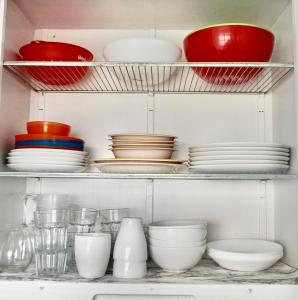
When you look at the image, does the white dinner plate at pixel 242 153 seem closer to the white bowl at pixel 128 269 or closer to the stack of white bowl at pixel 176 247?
the stack of white bowl at pixel 176 247

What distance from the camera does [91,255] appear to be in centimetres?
96

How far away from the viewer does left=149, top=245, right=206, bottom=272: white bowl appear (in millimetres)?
1001

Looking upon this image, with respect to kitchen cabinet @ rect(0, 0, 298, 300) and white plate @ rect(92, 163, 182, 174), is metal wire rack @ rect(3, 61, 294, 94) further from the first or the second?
white plate @ rect(92, 163, 182, 174)

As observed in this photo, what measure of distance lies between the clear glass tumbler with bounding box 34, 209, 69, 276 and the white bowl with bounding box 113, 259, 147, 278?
148 mm

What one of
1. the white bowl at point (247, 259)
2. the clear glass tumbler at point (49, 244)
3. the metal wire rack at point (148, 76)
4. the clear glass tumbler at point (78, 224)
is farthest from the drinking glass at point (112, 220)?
the metal wire rack at point (148, 76)

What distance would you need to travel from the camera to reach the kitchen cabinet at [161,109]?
115 cm

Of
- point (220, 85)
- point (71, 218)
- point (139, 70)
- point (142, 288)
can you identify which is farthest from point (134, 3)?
point (142, 288)

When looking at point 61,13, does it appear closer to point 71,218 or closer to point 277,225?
point 71,218

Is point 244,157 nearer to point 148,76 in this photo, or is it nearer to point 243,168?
point 243,168

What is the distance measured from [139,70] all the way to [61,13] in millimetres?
336

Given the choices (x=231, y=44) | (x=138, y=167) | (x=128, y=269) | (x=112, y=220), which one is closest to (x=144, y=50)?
(x=231, y=44)

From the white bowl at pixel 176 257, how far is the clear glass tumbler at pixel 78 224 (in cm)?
20

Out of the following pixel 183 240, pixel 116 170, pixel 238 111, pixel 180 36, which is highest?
pixel 180 36

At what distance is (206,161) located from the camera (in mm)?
1031
